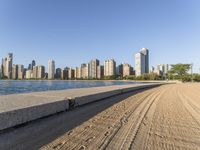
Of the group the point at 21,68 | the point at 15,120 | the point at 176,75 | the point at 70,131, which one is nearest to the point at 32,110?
the point at 15,120

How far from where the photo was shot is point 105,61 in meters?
158

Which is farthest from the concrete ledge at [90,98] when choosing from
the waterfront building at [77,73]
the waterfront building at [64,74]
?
the waterfront building at [64,74]


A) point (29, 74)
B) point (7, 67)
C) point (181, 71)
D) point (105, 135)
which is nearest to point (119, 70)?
point (181, 71)

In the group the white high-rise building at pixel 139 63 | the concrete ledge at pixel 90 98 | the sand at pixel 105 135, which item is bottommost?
the sand at pixel 105 135

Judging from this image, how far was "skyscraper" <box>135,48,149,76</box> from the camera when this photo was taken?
151m

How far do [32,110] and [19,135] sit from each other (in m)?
1.62

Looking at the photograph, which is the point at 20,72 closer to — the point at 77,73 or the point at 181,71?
the point at 77,73

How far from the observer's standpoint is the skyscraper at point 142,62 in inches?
5951

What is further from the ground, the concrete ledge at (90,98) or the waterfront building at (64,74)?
the waterfront building at (64,74)

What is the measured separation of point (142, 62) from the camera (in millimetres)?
154375

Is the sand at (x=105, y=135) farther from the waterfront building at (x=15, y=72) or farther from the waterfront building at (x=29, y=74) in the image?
the waterfront building at (x=15, y=72)

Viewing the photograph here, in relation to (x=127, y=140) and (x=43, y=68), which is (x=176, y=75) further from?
(x=43, y=68)

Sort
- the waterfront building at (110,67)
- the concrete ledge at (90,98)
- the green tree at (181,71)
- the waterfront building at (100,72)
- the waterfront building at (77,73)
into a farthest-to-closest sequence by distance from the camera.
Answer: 1. the waterfront building at (77,73)
2. the waterfront building at (100,72)
3. the waterfront building at (110,67)
4. the green tree at (181,71)
5. the concrete ledge at (90,98)


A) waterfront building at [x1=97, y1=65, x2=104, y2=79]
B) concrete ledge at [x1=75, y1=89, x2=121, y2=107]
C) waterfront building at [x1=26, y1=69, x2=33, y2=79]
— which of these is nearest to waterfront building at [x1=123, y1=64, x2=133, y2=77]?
waterfront building at [x1=97, y1=65, x2=104, y2=79]
